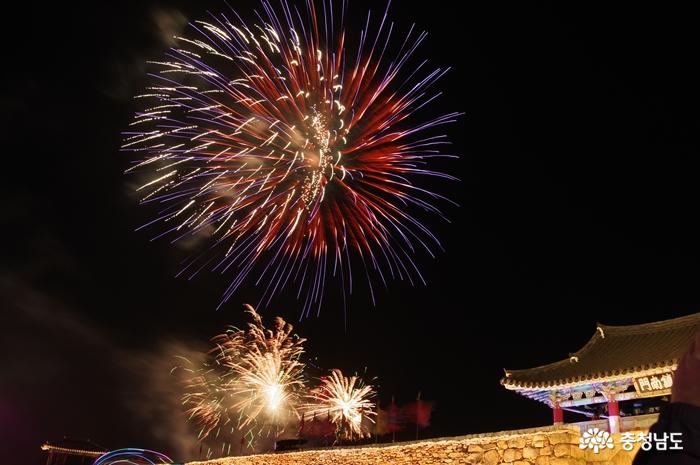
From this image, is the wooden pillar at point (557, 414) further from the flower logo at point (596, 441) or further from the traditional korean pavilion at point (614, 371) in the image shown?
the flower logo at point (596, 441)

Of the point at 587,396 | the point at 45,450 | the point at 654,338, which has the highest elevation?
the point at 654,338

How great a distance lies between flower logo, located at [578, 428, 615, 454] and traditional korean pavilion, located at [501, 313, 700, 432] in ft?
4.55

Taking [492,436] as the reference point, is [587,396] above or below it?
above

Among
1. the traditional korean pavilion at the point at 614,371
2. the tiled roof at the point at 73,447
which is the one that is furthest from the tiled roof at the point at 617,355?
the tiled roof at the point at 73,447

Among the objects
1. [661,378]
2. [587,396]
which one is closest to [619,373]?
[661,378]

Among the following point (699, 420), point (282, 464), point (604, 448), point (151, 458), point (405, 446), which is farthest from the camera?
point (151, 458)

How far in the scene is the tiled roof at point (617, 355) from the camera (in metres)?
10.6

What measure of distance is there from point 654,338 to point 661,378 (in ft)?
9.46

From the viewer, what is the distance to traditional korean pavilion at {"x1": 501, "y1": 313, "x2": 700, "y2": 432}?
1017 cm

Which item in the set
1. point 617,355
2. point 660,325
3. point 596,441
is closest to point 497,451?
point 596,441

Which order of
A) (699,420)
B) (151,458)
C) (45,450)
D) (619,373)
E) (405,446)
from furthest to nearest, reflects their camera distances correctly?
(45,450)
(151,458)
(405,446)
(619,373)
(699,420)

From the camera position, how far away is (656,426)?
124 centimetres

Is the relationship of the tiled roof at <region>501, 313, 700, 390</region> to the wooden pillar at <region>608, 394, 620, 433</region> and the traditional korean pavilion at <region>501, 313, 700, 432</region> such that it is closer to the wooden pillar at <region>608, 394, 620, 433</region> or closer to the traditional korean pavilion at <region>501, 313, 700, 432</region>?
the traditional korean pavilion at <region>501, 313, 700, 432</region>

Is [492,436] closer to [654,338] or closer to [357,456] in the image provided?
[357,456]
